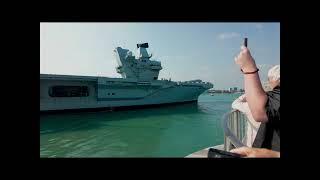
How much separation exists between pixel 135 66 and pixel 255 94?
29.0 m

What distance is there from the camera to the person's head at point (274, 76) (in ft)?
5.40

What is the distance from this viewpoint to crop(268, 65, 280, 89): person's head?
64.8 inches

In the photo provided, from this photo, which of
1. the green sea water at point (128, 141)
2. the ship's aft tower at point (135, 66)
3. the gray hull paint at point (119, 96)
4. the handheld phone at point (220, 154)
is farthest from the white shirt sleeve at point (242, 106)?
the ship's aft tower at point (135, 66)

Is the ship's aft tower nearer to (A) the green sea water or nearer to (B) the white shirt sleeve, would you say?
(A) the green sea water

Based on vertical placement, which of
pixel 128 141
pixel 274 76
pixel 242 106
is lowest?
pixel 128 141

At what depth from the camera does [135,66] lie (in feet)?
98.6

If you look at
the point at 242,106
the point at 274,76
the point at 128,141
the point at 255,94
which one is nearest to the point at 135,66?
the point at 128,141

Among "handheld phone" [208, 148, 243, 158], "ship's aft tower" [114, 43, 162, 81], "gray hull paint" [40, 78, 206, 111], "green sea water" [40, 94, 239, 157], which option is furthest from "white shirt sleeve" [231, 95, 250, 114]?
"ship's aft tower" [114, 43, 162, 81]

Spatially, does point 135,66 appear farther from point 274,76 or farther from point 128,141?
point 274,76

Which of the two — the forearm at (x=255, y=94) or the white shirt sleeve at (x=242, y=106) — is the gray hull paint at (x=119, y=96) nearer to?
the white shirt sleeve at (x=242, y=106)

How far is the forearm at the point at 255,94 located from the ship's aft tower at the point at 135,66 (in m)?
27.9
